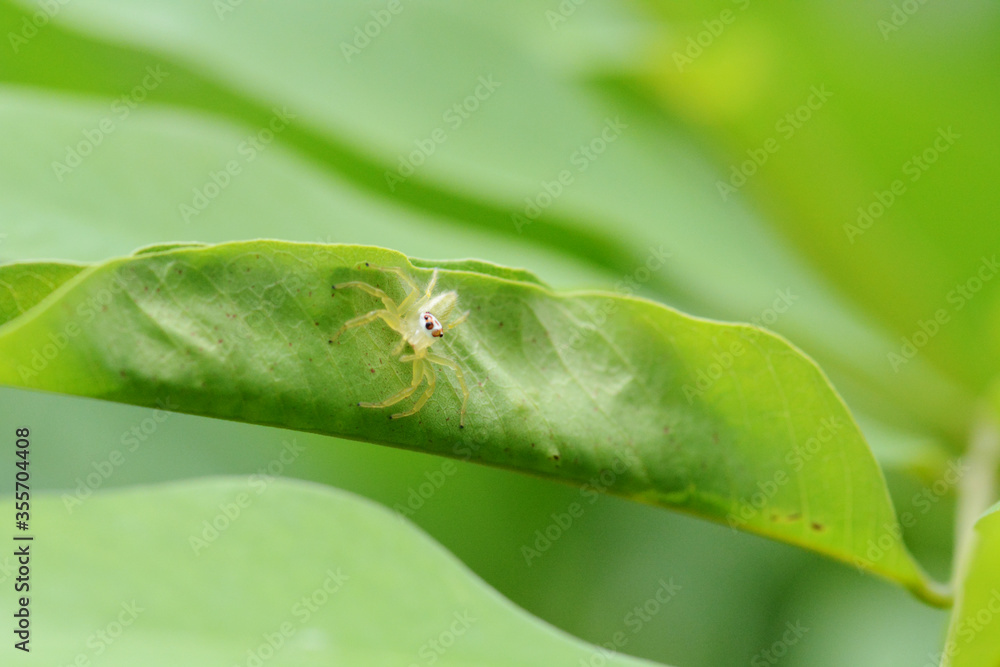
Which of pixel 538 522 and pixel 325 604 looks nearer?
pixel 325 604

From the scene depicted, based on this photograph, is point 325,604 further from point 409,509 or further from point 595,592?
point 595,592

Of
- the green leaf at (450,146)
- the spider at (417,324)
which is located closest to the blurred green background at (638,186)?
the green leaf at (450,146)

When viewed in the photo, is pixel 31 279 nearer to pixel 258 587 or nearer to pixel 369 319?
pixel 369 319

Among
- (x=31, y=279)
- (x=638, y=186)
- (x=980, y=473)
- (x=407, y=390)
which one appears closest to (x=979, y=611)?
(x=407, y=390)

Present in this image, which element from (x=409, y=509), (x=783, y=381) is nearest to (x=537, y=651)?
(x=783, y=381)

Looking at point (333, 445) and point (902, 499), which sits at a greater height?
point (902, 499)

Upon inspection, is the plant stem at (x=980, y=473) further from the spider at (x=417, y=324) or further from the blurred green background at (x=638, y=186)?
the spider at (x=417, y=324)
